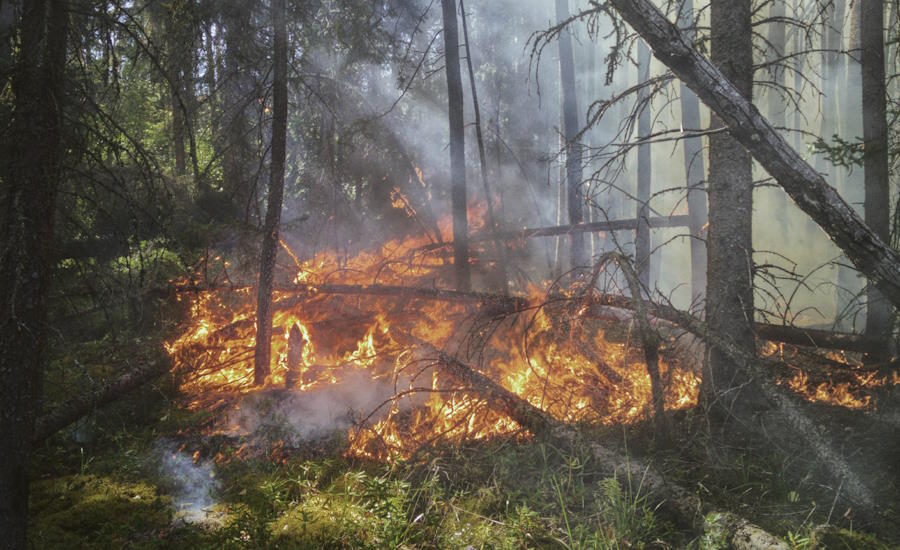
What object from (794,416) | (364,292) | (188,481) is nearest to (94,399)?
(188,481)

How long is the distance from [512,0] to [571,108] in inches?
433

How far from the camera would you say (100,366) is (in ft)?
24.7

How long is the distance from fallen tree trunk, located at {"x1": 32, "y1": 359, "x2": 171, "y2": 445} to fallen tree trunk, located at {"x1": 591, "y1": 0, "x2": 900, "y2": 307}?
6.37m

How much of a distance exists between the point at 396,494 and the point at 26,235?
12.2 ft

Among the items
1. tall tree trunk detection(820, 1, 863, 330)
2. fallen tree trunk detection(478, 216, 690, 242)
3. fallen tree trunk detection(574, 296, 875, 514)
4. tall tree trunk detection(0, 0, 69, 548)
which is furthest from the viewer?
tall tree trunk detection(820, 1, 863, 330)

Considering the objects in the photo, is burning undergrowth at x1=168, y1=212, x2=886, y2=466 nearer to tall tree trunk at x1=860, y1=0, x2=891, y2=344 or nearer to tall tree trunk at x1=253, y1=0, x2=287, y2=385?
tall tree trunk at x1=253, y1=0, x2=287, y2=385

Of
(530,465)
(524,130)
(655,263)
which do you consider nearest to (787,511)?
(530,465)

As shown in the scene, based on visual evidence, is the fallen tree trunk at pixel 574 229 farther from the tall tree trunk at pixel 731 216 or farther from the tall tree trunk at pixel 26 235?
the tall tree trunk at pixel 26 235

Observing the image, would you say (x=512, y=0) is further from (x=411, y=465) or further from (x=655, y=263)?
(x=411, y=465)

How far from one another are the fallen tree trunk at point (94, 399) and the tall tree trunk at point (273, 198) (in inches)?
53.8

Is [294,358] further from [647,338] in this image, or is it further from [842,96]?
[842,96]

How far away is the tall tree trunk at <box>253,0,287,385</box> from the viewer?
7336 millimetres

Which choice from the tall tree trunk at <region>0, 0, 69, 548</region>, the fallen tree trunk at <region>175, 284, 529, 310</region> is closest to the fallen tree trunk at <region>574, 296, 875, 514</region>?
the fallen tree trunk at <region>175, 284, 529, 310</region>

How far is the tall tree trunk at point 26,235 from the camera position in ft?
12.4
